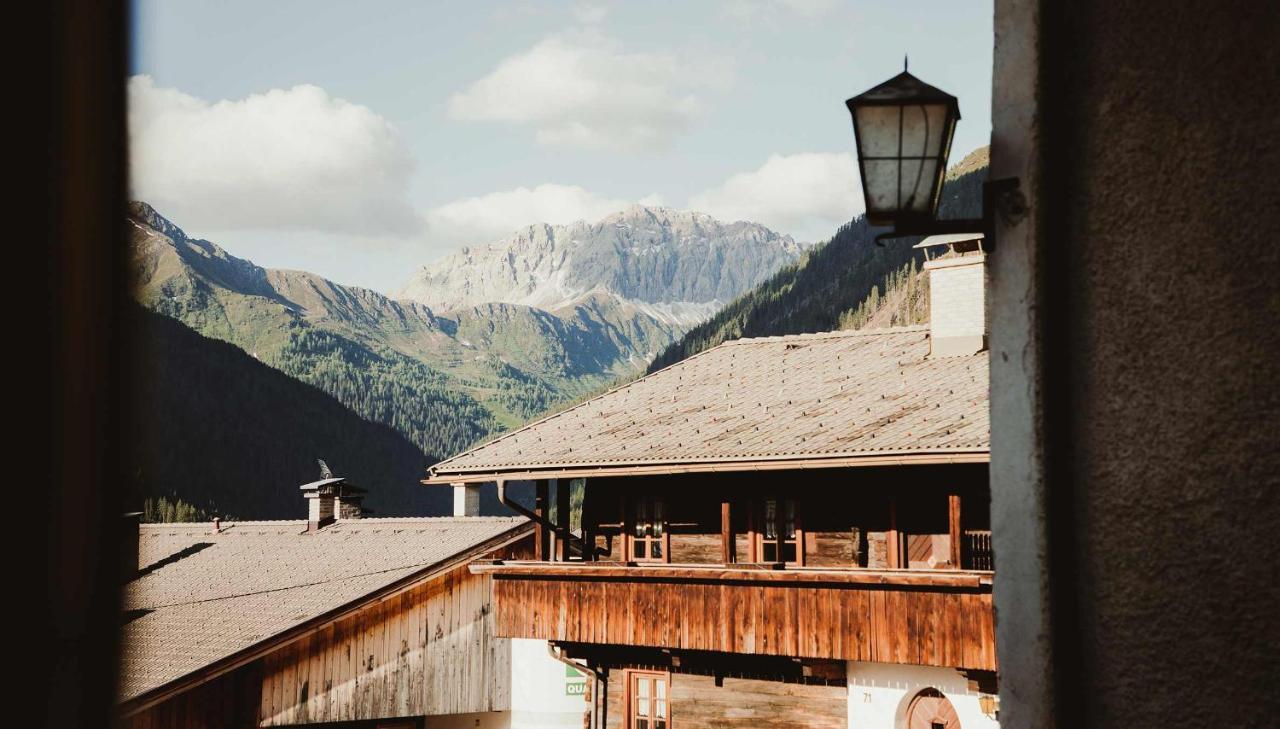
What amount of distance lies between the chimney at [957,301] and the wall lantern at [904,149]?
585 inches

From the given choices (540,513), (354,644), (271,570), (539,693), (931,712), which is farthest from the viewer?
(271,570)

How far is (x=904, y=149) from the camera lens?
14.2 feet

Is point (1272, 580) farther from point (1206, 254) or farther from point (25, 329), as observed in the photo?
point (25, 329)

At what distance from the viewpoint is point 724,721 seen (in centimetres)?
1845

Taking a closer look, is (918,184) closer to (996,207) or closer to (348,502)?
(996,207)

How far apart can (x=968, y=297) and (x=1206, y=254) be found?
1670 cm

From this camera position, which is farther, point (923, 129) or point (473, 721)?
point (473, 721)

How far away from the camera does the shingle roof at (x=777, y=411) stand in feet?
54.8

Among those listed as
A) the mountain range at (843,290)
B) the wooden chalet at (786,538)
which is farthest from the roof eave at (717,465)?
the mountain range at (843,290)

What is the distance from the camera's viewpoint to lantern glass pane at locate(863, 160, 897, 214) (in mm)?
4367

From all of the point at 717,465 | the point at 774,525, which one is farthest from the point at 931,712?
the point at 717,465

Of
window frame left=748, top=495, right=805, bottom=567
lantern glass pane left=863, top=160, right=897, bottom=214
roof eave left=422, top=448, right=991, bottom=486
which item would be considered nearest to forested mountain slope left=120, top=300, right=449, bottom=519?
roof eave left=422, top=448, right=991, bottom=486

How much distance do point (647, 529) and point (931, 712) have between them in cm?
555

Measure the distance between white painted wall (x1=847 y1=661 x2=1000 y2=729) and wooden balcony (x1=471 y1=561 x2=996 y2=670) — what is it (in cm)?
100
